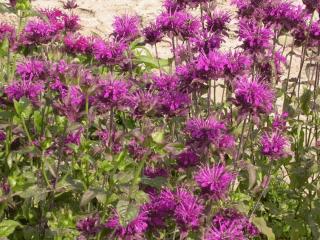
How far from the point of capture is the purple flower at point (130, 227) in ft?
8.82

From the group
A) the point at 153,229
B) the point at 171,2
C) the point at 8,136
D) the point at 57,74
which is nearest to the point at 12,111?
the point at 8,136

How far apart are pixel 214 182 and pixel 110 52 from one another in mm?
1061

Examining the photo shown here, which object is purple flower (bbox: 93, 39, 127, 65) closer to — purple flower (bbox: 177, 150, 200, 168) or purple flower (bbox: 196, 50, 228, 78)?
purple flower (bbox: 196, 50, 228, 78)

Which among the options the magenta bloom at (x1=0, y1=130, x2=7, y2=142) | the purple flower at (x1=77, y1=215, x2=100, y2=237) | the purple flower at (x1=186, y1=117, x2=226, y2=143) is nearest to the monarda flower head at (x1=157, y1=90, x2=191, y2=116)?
the purple flower at (x1=186, y1=117, x2=226, y2=143)

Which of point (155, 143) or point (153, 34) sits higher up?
point (153, 34)

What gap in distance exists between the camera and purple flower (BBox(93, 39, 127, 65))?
3352 millimetres

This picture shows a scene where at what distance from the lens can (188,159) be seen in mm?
3031

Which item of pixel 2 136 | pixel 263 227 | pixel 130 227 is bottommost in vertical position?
pixel 263 227

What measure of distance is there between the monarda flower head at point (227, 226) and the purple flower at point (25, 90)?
1.09 meters

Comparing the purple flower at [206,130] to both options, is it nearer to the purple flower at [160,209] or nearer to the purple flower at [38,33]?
the purple flower at [160,209]

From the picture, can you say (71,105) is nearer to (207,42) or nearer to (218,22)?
(207,42)

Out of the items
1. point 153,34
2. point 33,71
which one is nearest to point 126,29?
point 153,34

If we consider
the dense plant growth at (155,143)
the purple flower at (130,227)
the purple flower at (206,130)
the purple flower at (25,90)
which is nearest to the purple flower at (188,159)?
the dense plant growth at (155,143)

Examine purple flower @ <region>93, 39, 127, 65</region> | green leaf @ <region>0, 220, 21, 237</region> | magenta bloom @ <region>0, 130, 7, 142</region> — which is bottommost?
green leaf @ <region>0, 220, 21, 237</region>
